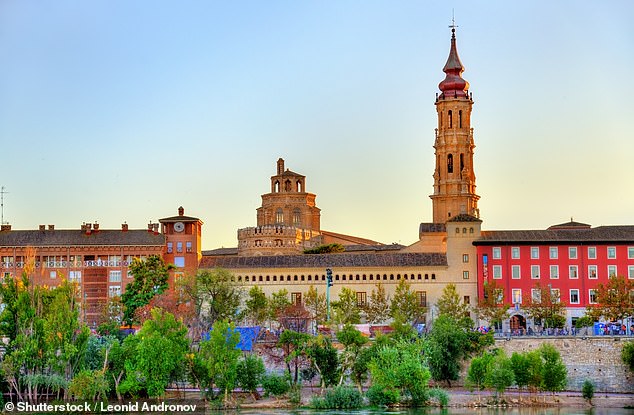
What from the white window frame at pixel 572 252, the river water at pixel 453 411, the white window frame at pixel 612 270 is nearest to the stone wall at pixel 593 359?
the river water at pixel 453 411

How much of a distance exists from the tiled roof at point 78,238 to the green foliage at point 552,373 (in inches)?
1436

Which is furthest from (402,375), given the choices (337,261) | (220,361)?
(337,261)

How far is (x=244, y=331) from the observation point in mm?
73375

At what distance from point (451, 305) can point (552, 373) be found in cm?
1856

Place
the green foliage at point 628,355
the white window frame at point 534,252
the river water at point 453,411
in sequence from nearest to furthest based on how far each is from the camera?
the river water at point 453,411 < the green foliage at point 628,355 < the white window frame at point 534,252

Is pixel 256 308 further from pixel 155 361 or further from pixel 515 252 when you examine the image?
pixel 155 361

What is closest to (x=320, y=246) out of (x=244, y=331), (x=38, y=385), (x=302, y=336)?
(x=244, y=331)

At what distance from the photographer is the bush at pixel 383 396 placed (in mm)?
62656

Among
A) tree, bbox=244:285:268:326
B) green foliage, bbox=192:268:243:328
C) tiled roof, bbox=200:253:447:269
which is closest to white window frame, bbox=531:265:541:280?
tiled roof, bbox=200:253:447:269

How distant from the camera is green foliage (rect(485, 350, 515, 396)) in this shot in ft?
211

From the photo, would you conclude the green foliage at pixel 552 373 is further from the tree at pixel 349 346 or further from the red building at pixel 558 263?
the red building at pixel 558 263

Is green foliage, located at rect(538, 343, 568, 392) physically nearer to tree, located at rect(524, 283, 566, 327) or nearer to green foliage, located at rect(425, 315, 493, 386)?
green foliage, located at rect(425, 315, 493, 386)

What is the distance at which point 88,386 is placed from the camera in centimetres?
6028

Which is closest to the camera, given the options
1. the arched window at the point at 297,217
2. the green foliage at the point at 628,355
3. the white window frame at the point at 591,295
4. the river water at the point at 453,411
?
the river water at the point at 453,411
